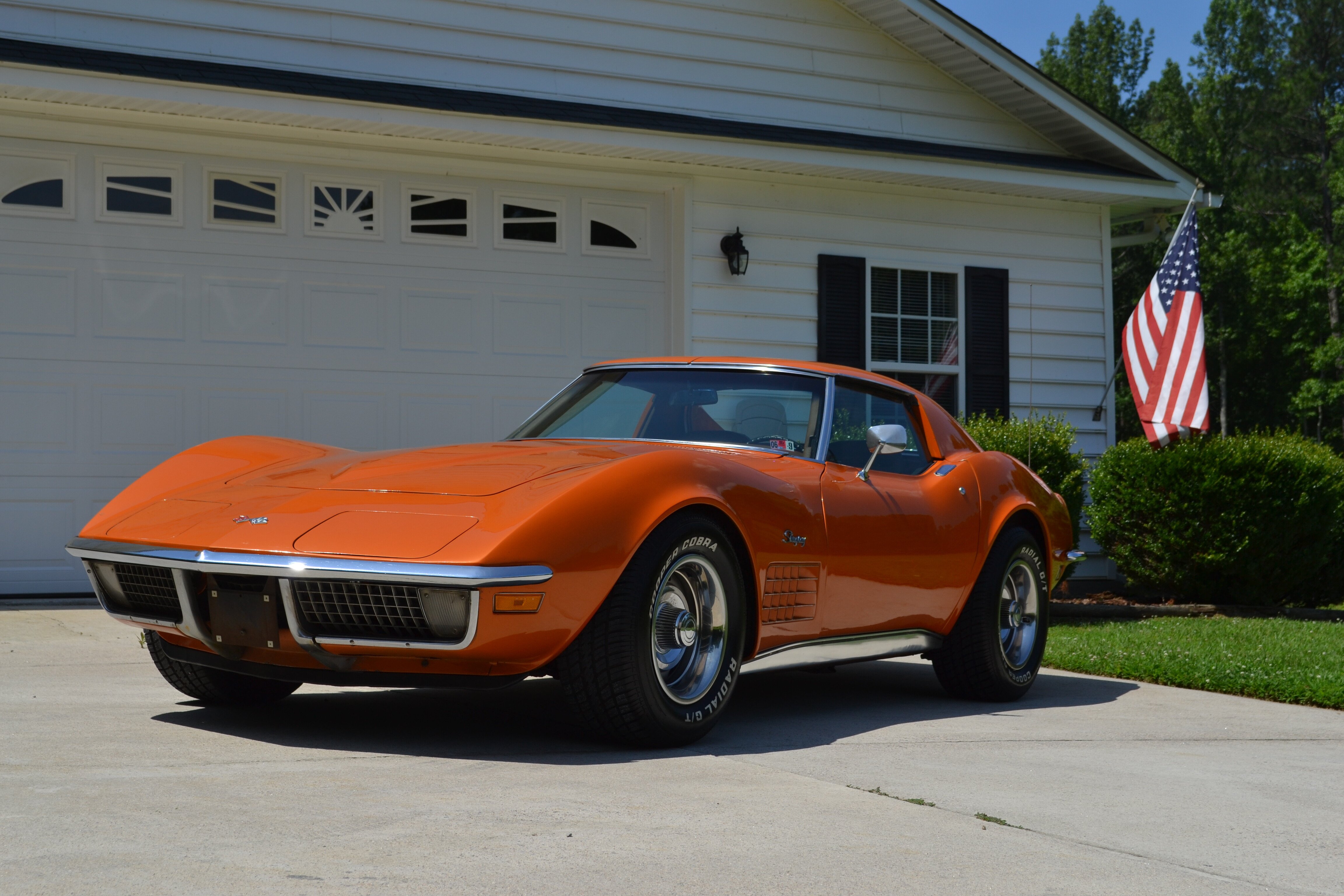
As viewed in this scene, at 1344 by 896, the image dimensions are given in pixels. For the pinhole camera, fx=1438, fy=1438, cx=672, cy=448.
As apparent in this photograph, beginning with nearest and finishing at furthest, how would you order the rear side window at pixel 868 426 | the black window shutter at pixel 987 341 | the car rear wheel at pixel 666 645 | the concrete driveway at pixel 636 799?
the concrete driveway at pixel 636 799 < the car rear wheel at pixel 666 645 < the rear side window at pixel 868 426 < the black window shutter at pixel 987 341

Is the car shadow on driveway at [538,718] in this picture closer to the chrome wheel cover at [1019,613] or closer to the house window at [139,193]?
the chrome wheel cover at [1019,613]

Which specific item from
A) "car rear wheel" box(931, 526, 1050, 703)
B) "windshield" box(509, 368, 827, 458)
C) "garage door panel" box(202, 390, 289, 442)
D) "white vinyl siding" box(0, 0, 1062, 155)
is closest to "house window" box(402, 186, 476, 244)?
"white vinyl siding" box(0, 0, 1062, 155)

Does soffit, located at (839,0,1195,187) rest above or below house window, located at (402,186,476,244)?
above

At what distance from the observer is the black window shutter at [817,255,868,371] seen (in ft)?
37.0

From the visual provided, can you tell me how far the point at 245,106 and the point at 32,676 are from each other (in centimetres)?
430

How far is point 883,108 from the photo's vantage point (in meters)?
12.1

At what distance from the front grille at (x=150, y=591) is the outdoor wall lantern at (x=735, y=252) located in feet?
22.9

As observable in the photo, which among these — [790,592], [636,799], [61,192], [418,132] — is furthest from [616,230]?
[636,799]

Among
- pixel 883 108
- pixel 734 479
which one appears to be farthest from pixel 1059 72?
pixel 734 479

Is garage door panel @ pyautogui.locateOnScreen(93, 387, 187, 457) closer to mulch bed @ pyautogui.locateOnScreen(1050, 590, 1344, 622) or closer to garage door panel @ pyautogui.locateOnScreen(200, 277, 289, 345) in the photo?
garage door panel @ pyautogui.locateOnScreen(200, 277, 289, 345)

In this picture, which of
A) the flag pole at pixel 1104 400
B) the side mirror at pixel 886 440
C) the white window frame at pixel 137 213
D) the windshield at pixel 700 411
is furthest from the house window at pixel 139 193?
the flag pole at pixel 1104 400

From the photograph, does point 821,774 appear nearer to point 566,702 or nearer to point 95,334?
point 566,702

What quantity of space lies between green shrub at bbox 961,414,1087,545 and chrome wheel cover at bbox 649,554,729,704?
Result: 562cm

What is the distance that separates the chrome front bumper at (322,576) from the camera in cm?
379
